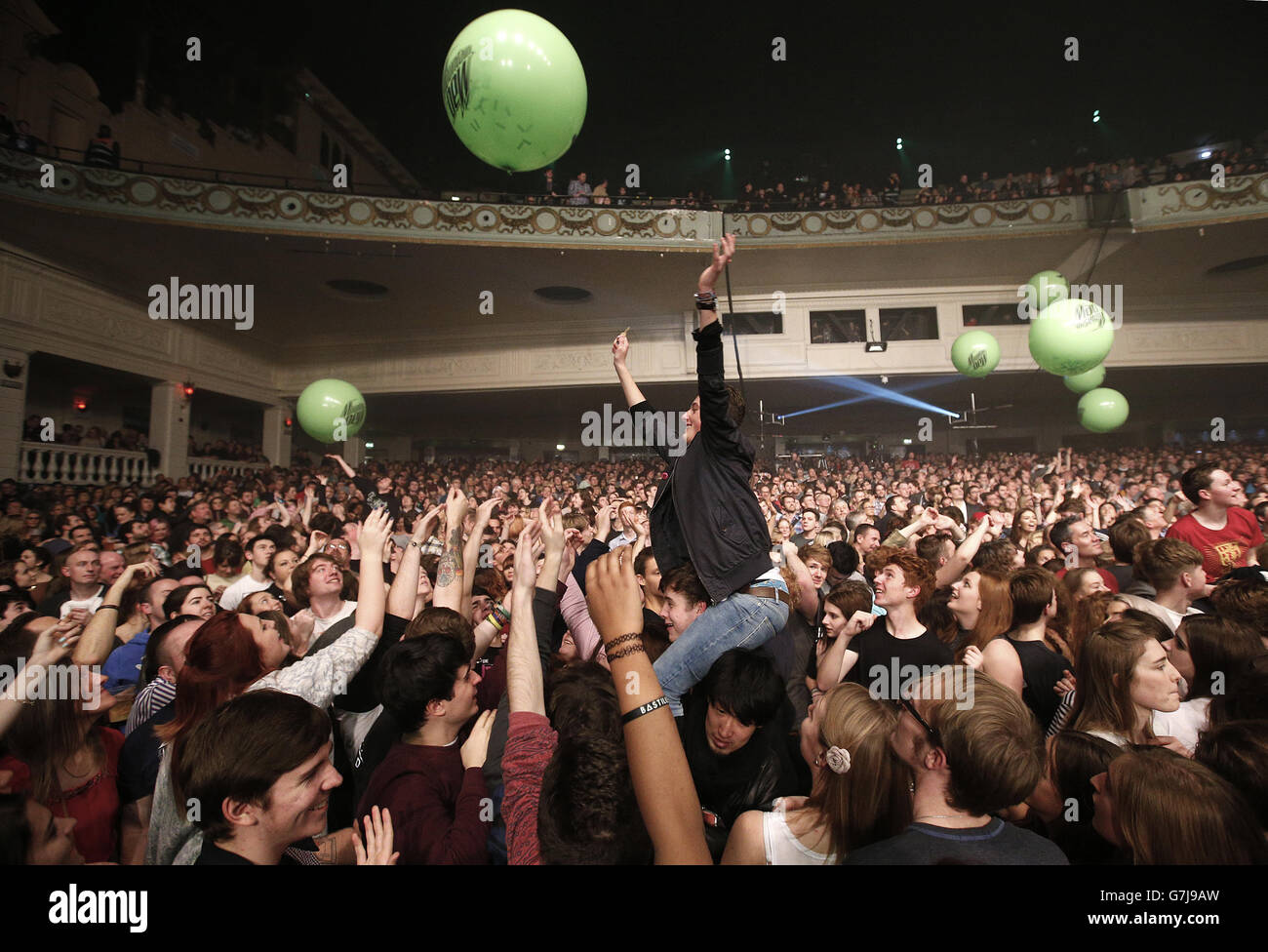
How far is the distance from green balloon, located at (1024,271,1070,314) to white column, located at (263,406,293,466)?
15.6m

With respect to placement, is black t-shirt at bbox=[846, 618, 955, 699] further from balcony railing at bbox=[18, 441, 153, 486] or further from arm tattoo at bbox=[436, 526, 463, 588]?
balcony railing at bbox=[18, 441, 153, 486]

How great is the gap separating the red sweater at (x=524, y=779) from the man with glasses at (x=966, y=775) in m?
0.62

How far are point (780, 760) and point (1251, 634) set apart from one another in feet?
5.30

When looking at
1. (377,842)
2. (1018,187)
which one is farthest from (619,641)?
(1018,187)

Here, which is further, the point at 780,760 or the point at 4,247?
the point at 4,247

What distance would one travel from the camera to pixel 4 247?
380 inches

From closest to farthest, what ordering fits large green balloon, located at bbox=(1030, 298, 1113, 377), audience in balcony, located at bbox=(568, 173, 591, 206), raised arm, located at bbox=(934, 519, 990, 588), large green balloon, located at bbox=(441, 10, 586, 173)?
1. large green balloon, located at bbox=(441, 10, 586, 173)
2. raised arm, located at bbox=(934, 519, 990, 588)
3. large green balloon, located at bbox=(1030, 298, 1113, 377)
4. audience in balcony, located at bbox=(568, 173, 591, 206)

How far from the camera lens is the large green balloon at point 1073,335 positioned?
18.9 ft

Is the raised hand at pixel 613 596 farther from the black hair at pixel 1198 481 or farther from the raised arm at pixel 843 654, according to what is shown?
the black hair at pixel 1198 481

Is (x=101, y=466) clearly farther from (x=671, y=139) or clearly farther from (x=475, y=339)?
(x=671, y=139)

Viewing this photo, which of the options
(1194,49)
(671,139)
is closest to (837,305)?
(671,139)

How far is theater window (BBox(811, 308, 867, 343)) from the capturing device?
45.1 feet

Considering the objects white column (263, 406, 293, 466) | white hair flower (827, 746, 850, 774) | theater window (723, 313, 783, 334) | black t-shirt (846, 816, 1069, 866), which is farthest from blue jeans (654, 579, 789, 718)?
white column (263, 406, 293, 466)
